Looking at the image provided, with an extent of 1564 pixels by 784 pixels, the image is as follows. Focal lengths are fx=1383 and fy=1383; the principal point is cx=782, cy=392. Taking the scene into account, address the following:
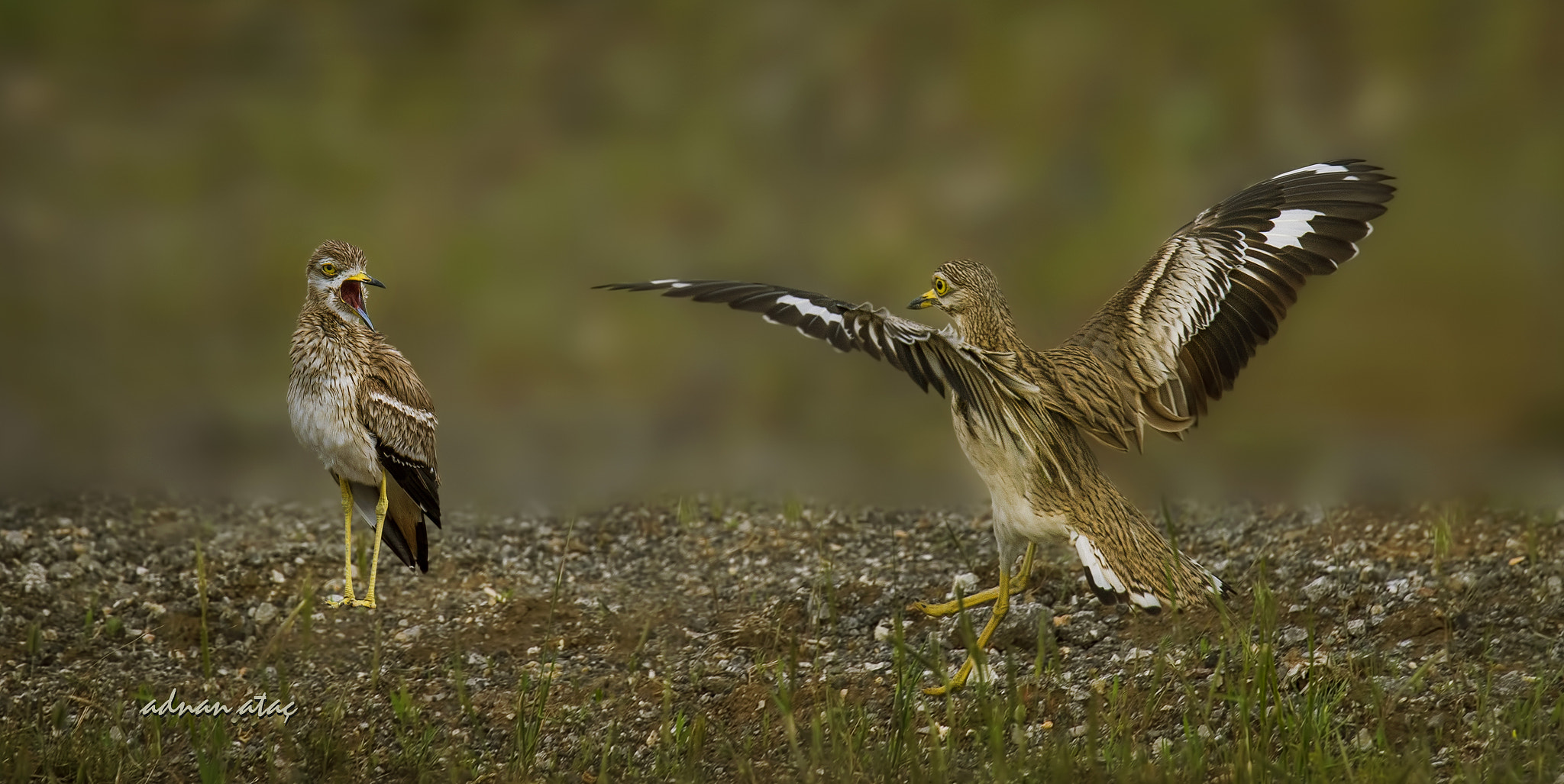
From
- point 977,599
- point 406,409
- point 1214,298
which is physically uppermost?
point 1214,298

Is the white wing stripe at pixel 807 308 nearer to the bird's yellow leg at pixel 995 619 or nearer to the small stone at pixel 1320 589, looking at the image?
the bird's yellow leg at pixel 995 619

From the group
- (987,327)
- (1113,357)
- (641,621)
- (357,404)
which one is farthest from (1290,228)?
(357,404)

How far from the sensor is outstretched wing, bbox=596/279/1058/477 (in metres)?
4.37

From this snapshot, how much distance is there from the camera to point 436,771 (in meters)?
4.50

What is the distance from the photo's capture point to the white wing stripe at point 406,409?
17.6ft

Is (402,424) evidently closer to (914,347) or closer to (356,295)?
(356,295)

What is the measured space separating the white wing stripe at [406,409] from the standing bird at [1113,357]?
149 centimetres

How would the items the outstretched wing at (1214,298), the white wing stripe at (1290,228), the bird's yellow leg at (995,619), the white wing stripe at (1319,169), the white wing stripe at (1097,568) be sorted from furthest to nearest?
1. the white wing stripe at (1319,169)
2. the white wing stripe at (1290,228)
3. the outstretched wing at (1214,298)
4. the bird's yellow leg at (995,619)
5. the white wing stripe at (1097,568)

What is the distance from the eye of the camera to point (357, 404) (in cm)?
531

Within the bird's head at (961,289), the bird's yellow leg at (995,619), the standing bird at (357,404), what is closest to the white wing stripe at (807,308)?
the bird's head at (961,289)

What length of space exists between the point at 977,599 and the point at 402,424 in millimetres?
2370

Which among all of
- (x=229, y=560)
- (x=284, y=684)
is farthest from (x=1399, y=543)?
(x=229, y=560)

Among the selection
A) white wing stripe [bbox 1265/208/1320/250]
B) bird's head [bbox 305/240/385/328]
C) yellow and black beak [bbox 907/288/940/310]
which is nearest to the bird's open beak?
bird's head [bbox 305/240/385/328]

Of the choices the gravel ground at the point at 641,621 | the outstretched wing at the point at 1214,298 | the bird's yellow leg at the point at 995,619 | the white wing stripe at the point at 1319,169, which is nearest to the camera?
the gravel ground at the point at 641,621
